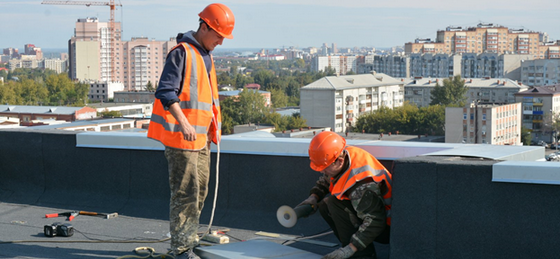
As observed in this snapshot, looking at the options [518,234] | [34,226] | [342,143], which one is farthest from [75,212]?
[518,234]

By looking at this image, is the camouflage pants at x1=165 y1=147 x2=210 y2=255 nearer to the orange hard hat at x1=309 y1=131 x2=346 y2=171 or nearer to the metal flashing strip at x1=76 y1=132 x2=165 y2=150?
the orange hard hat at x1=309 y1=131 x2=346 y2=171

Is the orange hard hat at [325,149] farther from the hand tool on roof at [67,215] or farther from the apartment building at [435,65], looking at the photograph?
the apartment building at [435,65]

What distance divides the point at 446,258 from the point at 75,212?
2.41 m

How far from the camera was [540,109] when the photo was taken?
212 feet

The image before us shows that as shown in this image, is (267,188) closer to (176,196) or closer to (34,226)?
(176,196)

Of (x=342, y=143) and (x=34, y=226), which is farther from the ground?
(x=342, y=143)

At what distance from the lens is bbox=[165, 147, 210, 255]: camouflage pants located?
124 inches

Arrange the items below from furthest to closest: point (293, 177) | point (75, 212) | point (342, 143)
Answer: point (75, 212) → point (293, 177) → point (342, 143)

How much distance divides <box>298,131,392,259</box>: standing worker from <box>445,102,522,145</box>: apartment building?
2125 inches

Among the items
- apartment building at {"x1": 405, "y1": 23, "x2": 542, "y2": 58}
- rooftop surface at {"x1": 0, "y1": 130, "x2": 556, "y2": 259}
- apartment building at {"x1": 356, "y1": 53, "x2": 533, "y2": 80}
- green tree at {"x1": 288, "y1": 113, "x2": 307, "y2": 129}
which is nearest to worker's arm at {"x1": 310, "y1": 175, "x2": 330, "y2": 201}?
rooftop surface at {"x1": 0, "y1": 130, "x2": 556, "y2": 259}

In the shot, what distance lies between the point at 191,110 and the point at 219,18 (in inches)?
17.5

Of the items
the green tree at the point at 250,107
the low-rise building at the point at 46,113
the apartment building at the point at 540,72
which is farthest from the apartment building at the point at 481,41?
the low-rise building at the point at 46,113

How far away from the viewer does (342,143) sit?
120 inches

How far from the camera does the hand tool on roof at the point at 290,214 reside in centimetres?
326
